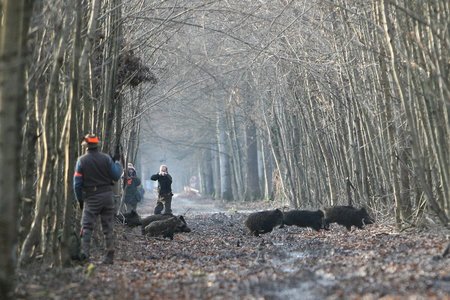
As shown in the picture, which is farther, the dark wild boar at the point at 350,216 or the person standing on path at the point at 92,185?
the dark wild boar at the point at 350,216

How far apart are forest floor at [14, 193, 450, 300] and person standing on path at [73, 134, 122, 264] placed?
40cm

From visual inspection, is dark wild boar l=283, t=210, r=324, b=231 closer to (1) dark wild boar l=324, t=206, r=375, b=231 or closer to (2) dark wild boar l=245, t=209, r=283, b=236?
(2) dark wild boar l=245, t=209, r=283, b=236

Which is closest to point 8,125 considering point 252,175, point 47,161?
point 47,161

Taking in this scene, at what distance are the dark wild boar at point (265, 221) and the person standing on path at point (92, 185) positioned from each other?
19.3 ft

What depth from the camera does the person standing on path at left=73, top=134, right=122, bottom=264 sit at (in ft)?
39.2

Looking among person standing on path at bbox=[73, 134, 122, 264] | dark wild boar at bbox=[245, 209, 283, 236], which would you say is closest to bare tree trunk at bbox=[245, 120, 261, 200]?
dark wild boar at bbox=[245, 209, 283, 236]

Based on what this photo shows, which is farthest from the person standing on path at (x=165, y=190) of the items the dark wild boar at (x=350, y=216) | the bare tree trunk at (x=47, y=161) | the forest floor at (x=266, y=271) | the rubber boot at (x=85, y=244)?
the bare tree trunk at (x=47, y=161)

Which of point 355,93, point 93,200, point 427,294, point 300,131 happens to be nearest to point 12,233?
point 427,294

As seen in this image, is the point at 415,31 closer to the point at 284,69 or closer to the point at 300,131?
the point at 284,69

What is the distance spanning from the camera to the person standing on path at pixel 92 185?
12.0m

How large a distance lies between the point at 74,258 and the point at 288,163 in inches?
702

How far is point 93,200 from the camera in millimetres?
12023

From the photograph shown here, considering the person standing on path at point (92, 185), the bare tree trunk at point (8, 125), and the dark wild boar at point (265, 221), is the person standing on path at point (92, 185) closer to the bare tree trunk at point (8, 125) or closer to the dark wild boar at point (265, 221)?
the bare tree trunk at point (8, 125)

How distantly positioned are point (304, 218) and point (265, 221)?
0.76 m
